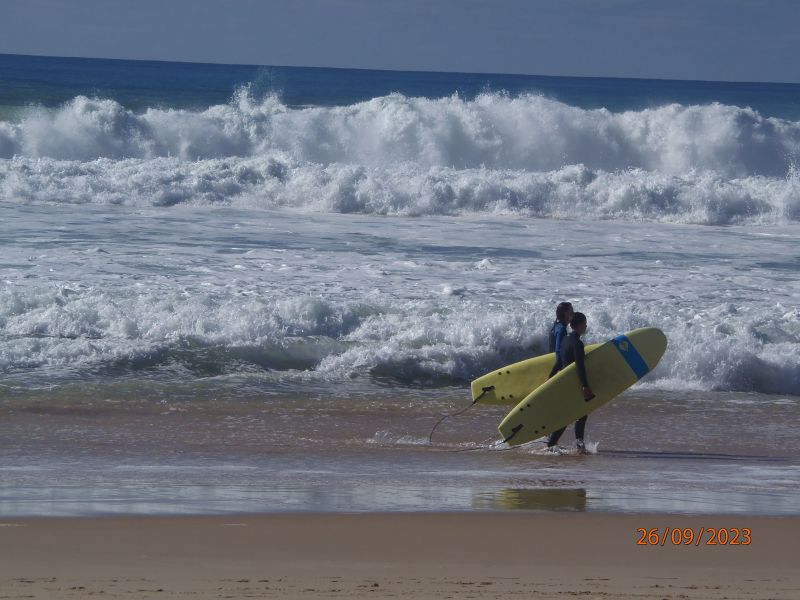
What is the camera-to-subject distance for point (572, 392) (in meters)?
8.11

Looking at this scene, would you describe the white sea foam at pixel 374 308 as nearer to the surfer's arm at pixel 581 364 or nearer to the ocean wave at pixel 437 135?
the surfer's arm at pixel 581 364

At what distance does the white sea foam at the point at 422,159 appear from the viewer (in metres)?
21.2

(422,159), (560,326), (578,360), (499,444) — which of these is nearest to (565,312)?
(560,326)

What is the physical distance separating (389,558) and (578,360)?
3.27m

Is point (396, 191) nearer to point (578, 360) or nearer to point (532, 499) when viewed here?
point (578, 360)

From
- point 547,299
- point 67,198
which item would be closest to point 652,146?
point 67,198

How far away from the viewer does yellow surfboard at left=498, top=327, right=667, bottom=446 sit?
799 cm

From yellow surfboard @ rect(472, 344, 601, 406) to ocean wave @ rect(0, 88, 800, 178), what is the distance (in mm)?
19380

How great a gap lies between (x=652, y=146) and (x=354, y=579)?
27000mm

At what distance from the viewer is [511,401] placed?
340 inches

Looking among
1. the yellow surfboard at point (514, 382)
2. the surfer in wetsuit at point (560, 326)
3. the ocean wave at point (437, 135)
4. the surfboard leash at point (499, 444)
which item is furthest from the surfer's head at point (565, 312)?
the ocean wave at point (437, 135)

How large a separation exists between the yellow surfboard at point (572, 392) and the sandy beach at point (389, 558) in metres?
1.90

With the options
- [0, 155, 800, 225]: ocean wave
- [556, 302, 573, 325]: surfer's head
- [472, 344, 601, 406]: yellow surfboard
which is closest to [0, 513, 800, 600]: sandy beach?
[556, 302, 573, 325]: surfer's head

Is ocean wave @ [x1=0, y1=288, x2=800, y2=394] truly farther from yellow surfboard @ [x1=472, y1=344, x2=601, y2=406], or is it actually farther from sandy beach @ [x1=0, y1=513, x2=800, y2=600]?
sandy beach @ [x1=0, y1=513, x2=800, y2=600]
